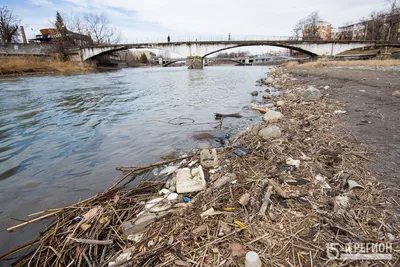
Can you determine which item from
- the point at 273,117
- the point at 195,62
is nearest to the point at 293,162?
the point at 273,117

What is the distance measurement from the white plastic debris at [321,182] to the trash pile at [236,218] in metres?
0.01

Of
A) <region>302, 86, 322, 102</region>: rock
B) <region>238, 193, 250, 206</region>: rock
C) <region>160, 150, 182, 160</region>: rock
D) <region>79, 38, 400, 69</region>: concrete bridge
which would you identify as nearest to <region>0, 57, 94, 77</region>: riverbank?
<region>79, 38, 400, 69</region>: concrete bridge

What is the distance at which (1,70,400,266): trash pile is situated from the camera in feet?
5.31

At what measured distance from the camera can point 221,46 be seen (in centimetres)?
4650

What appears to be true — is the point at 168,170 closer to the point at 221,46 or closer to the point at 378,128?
the point at 378,128

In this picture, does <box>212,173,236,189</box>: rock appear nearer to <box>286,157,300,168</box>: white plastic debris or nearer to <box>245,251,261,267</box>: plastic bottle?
<box>286,157,300,168</box>: white plastic debris

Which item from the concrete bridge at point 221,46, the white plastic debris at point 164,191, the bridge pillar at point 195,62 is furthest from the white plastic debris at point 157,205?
the bridge pillar at point 195,62

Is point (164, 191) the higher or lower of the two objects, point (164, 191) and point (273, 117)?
the lower

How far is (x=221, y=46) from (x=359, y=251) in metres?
50.0

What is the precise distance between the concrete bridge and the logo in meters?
49.0

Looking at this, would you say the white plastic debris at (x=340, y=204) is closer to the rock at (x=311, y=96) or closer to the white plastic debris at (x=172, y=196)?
the white plastic debris at (x=172, y=196)

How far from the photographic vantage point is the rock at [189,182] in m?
2.52

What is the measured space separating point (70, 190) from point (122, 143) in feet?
6.22

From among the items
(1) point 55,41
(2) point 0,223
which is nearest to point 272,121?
(2) point 0,223
